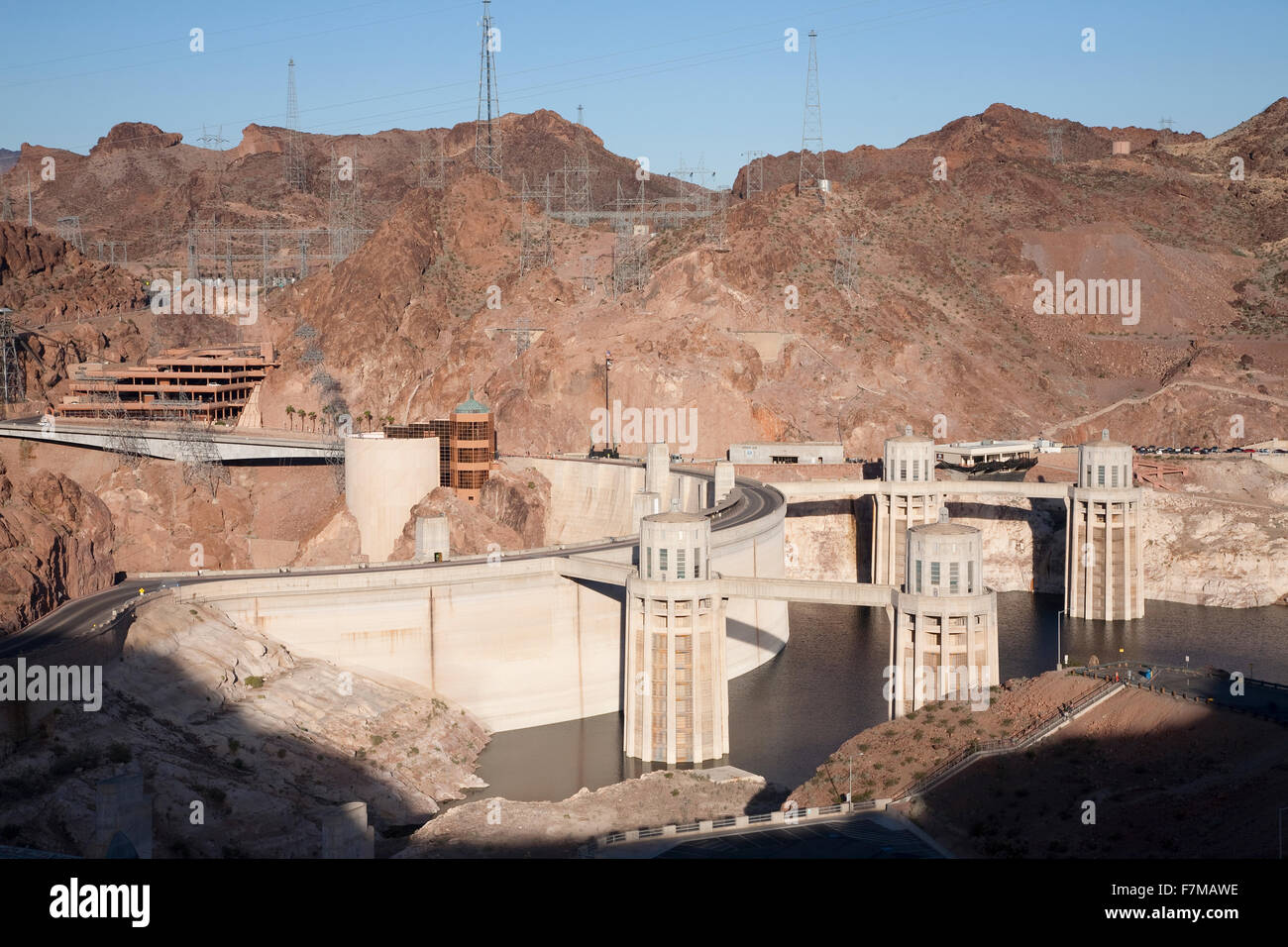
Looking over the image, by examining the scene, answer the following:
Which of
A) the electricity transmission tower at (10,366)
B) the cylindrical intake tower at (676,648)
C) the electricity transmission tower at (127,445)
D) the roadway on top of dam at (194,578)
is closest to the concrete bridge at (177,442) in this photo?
the electricity transmission tower at (127,445)

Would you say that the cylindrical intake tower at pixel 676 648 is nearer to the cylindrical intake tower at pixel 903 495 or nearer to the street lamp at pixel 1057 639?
the street lamp at pixel 1057 639

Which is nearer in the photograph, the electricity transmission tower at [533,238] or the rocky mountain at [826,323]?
the rocky mountain at [826,323]

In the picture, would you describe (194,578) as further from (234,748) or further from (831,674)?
(831,674)

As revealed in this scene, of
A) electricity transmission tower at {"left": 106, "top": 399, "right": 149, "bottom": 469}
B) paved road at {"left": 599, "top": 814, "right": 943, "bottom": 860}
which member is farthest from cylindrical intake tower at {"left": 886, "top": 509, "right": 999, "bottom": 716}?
electricity transmission tower at {"left": 106, "top": 399, "right": 149, "bottom": 469}

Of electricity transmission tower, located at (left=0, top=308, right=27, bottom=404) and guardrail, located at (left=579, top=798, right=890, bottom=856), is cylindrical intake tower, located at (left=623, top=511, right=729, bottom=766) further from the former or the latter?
electricity transmission tower, located at (left=0, top=308, right=27, bottom=404)

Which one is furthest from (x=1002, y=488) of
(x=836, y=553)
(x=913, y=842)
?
(x=913, y=842)

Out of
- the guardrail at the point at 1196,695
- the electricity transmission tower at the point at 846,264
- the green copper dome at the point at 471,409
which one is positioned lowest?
the guardrail at the point at 1196,695
